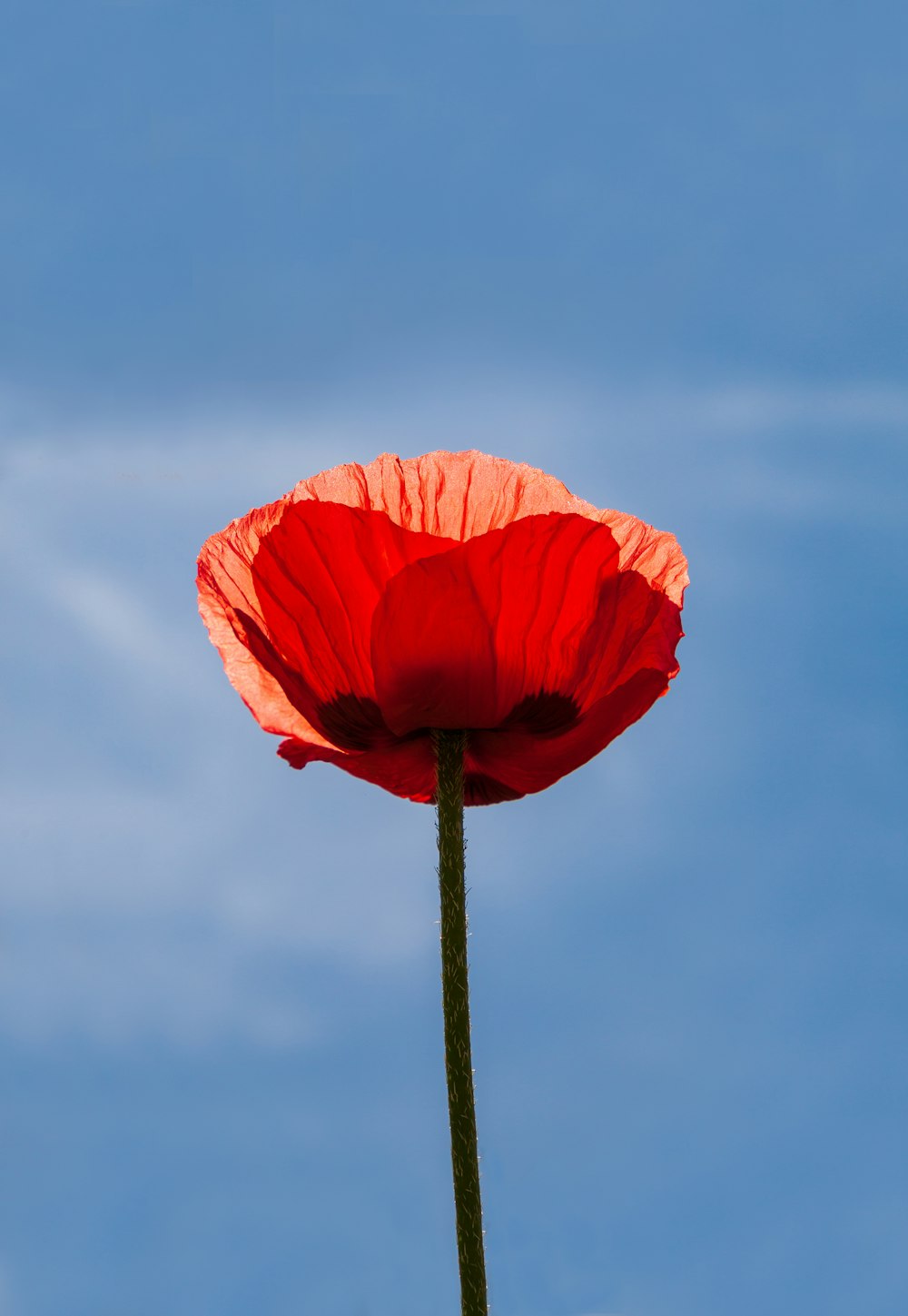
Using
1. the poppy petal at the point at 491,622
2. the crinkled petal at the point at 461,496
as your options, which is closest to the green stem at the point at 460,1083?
the poppy petal at the point at 491,622

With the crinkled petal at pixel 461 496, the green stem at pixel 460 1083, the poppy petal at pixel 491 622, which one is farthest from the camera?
the crinkled petal at pixel 461 496

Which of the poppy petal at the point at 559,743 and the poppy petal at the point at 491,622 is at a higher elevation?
the poppy petal at the point at 491,622

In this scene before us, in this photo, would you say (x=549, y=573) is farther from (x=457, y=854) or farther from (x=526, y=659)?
(x=457, y=854)

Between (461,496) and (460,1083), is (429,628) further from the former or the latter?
(460,1083)

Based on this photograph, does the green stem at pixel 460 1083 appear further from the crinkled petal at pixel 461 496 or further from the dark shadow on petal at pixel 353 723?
the crinkled petal at pixel 461 496

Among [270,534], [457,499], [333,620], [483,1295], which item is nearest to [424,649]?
[333,620]

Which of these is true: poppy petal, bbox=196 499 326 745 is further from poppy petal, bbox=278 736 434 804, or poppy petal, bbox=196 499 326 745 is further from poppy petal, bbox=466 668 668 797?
poppy petal, bbox=466 668 668 797

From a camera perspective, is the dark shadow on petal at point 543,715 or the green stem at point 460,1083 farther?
the dark shadow on petal at point 543,715
